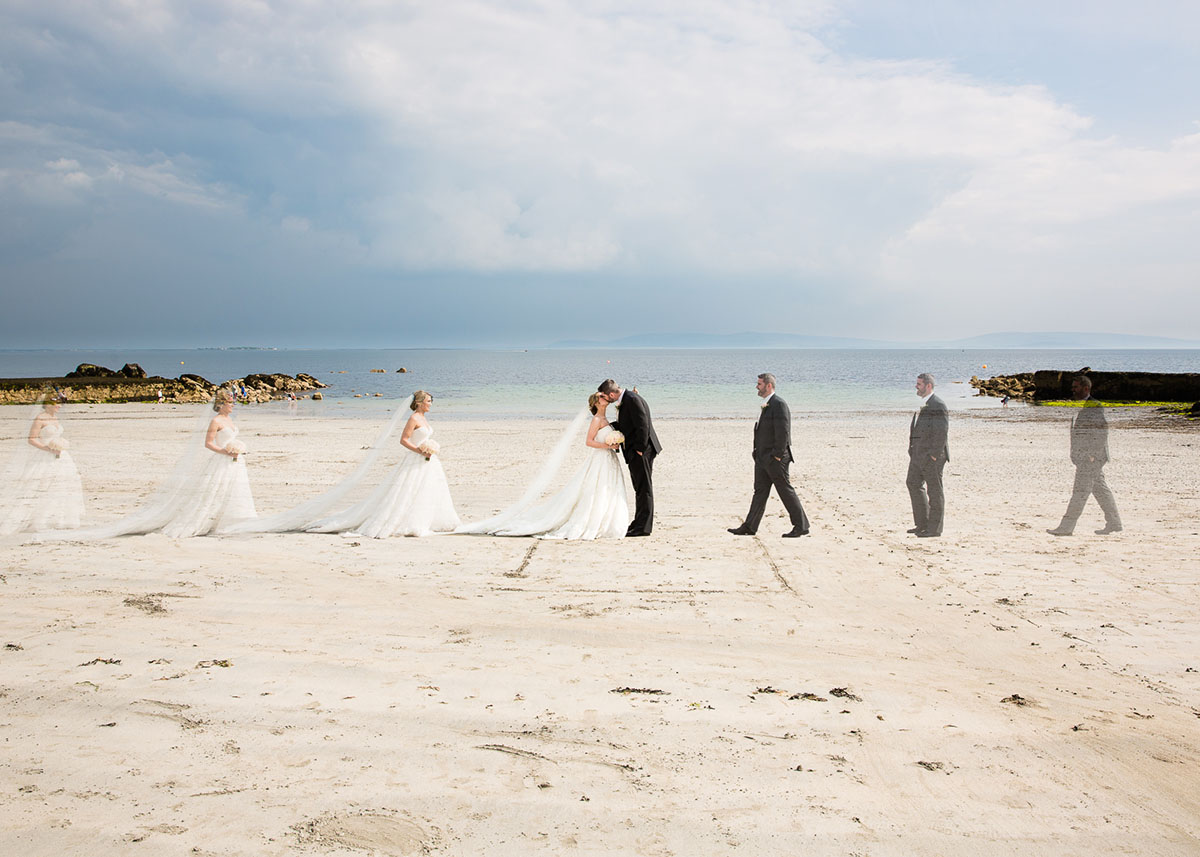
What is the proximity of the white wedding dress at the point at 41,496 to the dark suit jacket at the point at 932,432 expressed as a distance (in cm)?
1131

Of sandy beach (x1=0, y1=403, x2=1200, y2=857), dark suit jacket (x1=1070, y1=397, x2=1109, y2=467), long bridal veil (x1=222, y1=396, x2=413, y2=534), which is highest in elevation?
dark suit jacket (x1=1070, y1=397, x2=1109, y2=467)

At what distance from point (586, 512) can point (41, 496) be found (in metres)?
7.38

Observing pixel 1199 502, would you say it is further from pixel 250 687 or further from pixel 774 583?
pixel 250 687

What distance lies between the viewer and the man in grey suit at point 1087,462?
10242 millimetres

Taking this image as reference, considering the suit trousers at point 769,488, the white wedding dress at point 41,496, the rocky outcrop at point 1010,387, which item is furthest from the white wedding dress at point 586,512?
the rocky outcrop at point 1010,387

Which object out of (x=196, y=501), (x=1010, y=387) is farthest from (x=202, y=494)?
(x=1010, y=387)

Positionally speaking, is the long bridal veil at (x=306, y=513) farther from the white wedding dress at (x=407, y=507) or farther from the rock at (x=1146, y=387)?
the rock at (x=1146, y=387)

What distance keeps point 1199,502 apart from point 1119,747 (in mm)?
10629

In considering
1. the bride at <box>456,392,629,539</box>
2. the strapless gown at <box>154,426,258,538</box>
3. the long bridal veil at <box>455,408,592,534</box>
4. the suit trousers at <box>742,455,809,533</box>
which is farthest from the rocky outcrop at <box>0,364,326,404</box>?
the suit trousers at <box>742,455,809,533</box>

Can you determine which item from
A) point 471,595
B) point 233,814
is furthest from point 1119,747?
point 471,595

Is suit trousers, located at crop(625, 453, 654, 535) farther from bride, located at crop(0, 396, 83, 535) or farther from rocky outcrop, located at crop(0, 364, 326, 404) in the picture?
rocky outcrop, located at crop(0, 364, 326, 404)

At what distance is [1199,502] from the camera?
1308 centimetres

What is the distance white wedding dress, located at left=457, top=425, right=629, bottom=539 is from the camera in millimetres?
10898

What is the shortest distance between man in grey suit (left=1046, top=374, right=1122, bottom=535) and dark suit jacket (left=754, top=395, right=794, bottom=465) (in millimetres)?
3570
